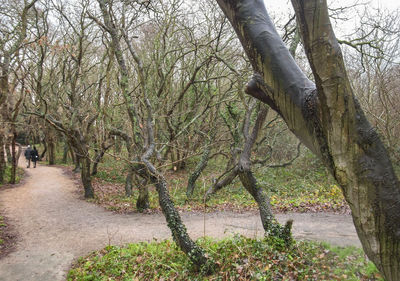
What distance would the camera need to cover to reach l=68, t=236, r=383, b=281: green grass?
4453mm

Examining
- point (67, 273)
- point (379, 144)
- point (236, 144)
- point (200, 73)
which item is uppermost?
point (200, 73)

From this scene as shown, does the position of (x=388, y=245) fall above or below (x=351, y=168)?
below

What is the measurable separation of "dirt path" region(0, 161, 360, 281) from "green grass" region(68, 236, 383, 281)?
60cm

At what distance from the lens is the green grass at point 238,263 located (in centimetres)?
445

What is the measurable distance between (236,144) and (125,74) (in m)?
7.02

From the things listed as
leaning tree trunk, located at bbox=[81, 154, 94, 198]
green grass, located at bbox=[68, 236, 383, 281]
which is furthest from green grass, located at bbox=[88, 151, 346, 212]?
green grass, located at bbox=[68, 236, 383, 281]

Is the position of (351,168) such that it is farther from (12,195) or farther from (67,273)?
(12,195)

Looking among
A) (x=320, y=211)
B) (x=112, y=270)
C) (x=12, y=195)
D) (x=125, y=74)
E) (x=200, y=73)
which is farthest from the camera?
(x=200, y=73)

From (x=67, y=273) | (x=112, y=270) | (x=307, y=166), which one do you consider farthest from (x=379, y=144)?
(x=307, y=166)

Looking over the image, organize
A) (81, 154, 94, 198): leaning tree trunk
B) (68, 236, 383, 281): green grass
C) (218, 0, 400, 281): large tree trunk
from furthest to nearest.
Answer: (81, 154, 94, 198): leaning tree trunk < (68, 236, 383, 281): green grass < (218, 0, 400, 281): large tree trunk

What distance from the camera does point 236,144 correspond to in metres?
14.0

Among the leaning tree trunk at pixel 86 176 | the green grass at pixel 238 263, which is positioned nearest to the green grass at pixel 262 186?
the leaning tree trunk at pixel 86 176

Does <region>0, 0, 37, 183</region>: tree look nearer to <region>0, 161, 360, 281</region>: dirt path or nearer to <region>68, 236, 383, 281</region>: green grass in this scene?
<region>0, 161, 360, 281</region>: dirt path

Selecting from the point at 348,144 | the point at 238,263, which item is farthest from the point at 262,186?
the point at 348,144
